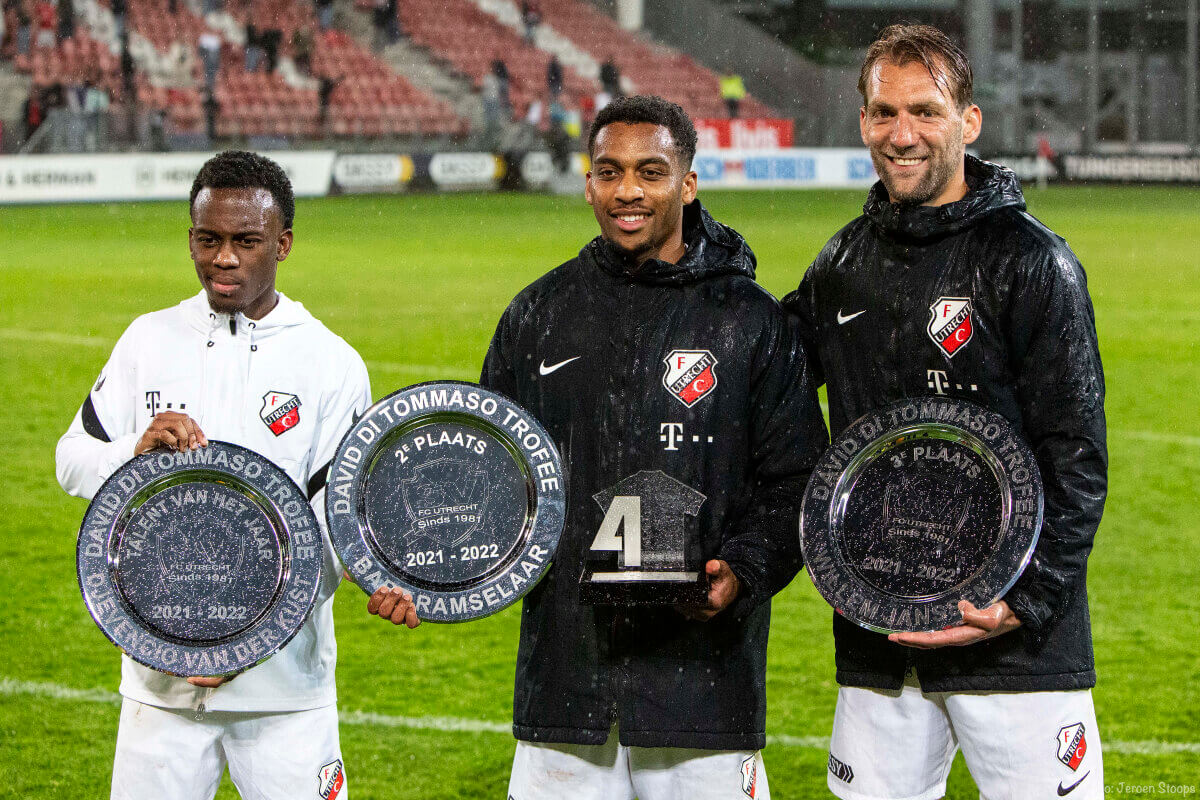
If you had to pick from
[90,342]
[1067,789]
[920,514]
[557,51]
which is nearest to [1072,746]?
[1067,789]

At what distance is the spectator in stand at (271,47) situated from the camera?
2345cm

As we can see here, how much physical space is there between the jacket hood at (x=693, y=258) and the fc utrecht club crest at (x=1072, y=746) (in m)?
0.96

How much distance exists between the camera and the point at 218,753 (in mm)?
2541

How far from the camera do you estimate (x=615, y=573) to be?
2.22 metres

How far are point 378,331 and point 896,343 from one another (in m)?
8.36

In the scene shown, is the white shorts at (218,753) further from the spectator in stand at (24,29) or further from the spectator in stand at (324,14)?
the spectator in stand at (324,14)

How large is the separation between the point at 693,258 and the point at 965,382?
51 cm

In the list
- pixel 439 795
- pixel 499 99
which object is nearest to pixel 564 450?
pixel 439 795

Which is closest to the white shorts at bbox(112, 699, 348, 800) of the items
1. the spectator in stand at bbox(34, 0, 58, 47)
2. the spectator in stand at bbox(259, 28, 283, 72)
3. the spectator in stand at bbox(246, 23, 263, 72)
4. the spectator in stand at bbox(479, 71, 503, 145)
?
the spectator in stand at bbox(34, 0, 58, 47)

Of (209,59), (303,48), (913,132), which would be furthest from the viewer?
(303,48)

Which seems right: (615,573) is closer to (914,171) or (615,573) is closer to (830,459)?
(830,459)

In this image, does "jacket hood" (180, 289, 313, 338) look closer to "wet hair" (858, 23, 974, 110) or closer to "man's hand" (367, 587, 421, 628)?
"man's hand" (367, 587, 421, 628)

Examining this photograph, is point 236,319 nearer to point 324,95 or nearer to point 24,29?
point 24,29

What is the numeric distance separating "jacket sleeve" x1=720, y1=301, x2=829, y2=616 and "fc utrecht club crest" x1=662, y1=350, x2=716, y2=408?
82 mm
